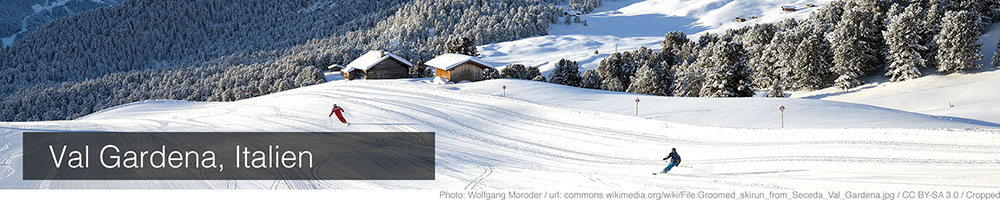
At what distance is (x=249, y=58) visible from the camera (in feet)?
615

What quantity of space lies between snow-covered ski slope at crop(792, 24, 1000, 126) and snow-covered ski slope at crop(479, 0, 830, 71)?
5488 centimetres

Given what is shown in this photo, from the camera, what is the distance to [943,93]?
3869cm

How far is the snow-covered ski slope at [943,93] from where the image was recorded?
108ft

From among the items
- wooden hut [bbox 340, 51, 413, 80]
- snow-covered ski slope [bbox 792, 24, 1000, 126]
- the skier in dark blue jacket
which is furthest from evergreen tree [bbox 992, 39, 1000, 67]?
wooden hut [bbox 340, 51, 413, 80]

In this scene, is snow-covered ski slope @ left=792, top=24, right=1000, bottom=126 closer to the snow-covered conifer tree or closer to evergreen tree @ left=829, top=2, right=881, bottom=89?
the snow-covered conifer tree

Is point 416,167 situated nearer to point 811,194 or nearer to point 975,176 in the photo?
point 811,194

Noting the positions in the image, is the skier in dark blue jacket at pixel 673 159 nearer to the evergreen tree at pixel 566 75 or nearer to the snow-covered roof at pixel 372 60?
the snow-covered roof at pixel 372 60

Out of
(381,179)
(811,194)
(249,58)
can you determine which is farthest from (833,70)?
(249,58)

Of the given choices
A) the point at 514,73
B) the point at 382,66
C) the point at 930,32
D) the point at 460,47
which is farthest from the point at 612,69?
the point at 930,32

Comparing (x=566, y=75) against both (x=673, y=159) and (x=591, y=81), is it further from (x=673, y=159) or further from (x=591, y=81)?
(x=673, y=159)

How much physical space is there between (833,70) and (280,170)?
44399 mm

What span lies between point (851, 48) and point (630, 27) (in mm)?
108537

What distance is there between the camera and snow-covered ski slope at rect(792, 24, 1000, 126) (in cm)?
3278

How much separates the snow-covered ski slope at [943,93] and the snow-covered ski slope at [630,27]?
54875 mm
